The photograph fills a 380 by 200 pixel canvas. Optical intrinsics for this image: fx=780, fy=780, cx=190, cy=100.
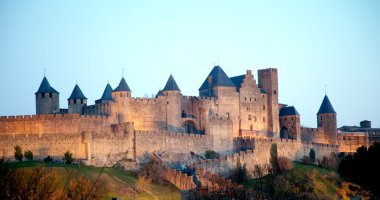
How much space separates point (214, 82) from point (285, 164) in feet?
32.8

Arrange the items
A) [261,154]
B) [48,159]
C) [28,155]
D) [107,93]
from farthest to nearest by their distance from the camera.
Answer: [107,93], [261,154], [48,159], [28,155]

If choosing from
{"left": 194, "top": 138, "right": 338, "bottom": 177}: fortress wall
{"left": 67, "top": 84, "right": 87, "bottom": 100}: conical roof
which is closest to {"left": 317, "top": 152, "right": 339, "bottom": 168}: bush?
{"left": 194, "top": 138, "right": 338, "bottom": 177}: fortress wall

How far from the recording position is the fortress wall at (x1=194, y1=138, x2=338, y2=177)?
5512 centimetres

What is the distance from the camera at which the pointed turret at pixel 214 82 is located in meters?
65.7

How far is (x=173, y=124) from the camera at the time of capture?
60.9 meters

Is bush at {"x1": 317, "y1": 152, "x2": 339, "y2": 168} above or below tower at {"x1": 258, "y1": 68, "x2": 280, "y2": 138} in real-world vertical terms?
below

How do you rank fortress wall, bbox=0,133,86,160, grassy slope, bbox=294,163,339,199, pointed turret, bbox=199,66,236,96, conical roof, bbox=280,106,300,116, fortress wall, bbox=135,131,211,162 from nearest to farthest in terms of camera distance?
fortress wall, bbox=0,133,86,160 < fortress wall, bbox=135,131,211,162 < grassy slope, bbox=294,163,339,199 < pointed turret, bbox=199,66,236,96 < conical roof, bbox=280,106,300,116

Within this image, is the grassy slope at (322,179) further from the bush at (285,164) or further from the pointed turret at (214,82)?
the pointed turret at (214,82)

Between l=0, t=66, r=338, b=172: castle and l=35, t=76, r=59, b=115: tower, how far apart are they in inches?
2.9

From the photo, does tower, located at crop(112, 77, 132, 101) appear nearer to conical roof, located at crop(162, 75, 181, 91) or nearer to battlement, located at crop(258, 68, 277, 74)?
conical roof, located at crop(162, 75, 181, 91)

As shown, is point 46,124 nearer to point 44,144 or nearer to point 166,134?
point 44,144

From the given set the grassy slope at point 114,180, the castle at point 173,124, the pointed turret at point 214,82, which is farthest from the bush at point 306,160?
the grassy slope at point 114,180

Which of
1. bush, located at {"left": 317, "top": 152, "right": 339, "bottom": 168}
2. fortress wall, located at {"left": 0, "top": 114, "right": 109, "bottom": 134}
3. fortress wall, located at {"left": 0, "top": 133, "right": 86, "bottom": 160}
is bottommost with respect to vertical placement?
bush, located at {"left": 317, "top": 152, "right": 339, "bottom": 168}

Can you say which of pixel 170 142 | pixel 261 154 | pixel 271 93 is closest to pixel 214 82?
pixel 271 93
